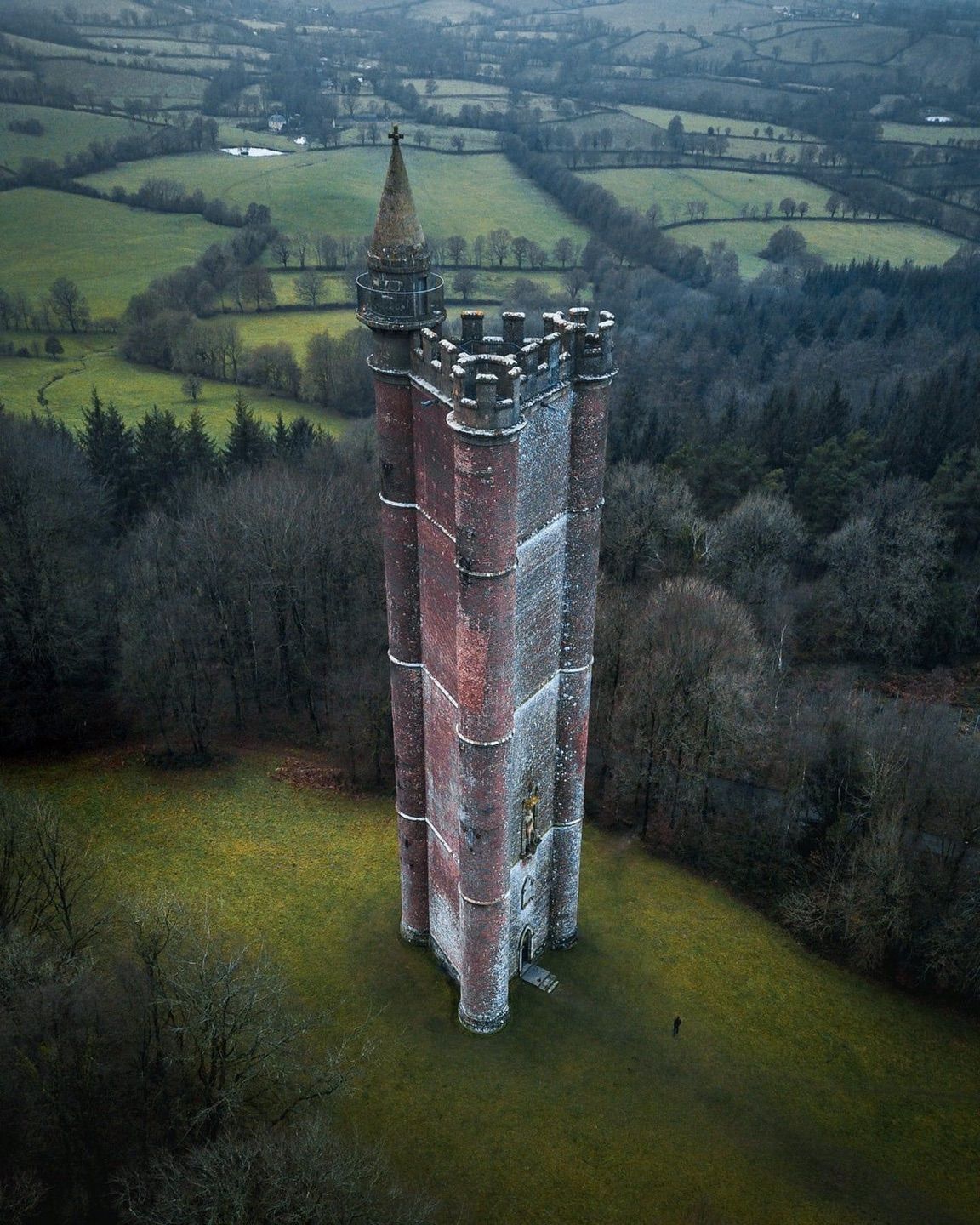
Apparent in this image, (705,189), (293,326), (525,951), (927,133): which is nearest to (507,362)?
(525,951)

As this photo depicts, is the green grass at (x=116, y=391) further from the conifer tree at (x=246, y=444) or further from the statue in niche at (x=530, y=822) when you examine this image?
the statue in niche at (x=530, y=822)

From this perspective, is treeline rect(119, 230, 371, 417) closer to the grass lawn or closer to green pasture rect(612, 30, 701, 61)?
the grass lawn

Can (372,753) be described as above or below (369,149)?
below

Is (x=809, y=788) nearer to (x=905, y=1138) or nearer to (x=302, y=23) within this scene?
(x=905, y=1138)

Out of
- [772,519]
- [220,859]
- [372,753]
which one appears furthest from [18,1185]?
[772,519]

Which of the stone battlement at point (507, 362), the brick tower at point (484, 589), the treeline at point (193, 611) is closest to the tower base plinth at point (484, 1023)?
the brick tower at point (484, 589)

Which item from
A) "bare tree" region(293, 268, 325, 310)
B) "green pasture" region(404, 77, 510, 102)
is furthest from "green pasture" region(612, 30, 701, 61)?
"bare tree" region(293, 268, 325, 310)

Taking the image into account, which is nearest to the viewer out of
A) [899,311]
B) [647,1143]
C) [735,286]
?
[647,1143]
